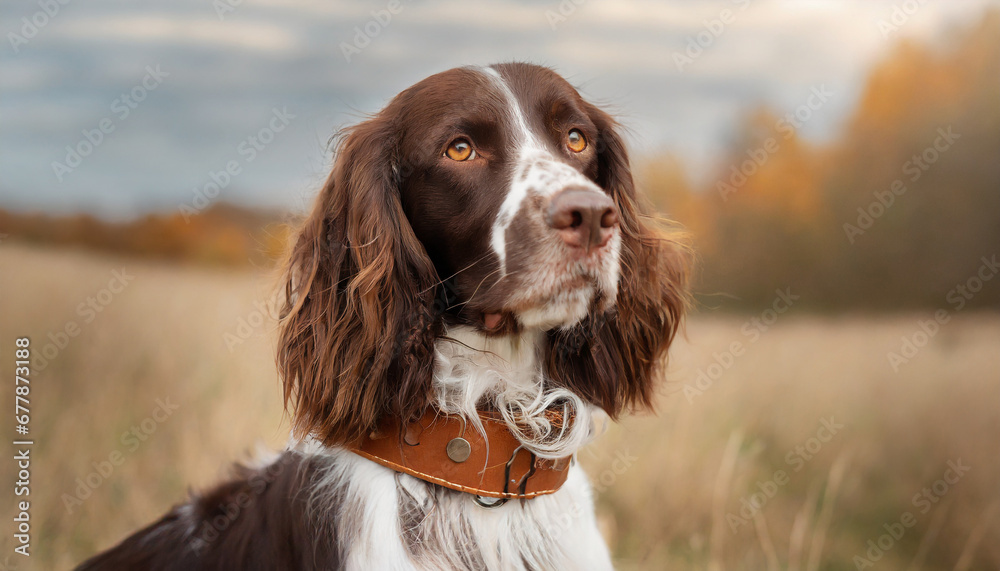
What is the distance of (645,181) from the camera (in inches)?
131

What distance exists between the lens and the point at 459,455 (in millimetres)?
2430

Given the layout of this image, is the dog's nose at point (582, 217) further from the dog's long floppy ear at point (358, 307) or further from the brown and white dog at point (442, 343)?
the dog's long floppy ear at point (358, 307)

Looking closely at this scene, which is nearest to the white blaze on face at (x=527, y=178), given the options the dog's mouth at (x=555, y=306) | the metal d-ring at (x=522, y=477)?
the dog's mouth at (x=555, y=306)

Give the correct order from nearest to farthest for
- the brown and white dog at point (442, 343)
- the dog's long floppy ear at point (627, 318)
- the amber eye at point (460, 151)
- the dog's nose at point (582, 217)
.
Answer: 1. the dog's nose at point (582, 217)
2. the brown and white dog at point (442, 343)
3. the amber eye at point (460, 151)
4. the dog's long floppy ear at point (627, 318)

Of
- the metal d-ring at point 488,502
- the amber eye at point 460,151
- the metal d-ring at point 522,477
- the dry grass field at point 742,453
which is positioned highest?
the amber eye at point 460,151

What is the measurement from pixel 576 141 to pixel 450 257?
2.19ft

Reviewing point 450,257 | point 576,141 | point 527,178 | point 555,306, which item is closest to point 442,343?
point 450,257

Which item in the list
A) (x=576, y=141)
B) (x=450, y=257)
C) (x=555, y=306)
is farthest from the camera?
(x=576, y=141)

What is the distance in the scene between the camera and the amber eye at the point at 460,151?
101 inches

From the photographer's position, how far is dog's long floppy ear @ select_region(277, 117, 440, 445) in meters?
2.48

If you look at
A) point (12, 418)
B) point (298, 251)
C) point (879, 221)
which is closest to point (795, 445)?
point (879, 221)

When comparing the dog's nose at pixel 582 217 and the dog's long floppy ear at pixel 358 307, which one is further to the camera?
the dog's long floppy ear at pixel 358 307

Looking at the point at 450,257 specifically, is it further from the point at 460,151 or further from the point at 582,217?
the point at 582,217

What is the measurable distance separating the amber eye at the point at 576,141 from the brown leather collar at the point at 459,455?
1.04 meters
